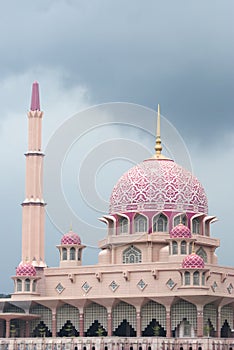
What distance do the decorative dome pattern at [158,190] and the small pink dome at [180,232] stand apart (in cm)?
427

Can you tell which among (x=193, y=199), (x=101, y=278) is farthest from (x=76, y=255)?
(x=193, y=199)

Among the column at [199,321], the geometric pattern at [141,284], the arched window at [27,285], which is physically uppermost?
the arched window at [27,285]

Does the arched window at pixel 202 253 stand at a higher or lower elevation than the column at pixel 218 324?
higher

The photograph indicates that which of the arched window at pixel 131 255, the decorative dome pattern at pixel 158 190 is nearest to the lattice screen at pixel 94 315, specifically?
the arched window at pixel 131 255

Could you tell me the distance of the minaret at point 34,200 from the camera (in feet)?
302

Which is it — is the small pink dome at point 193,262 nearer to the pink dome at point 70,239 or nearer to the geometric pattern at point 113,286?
the geometric pattern at point 113,286

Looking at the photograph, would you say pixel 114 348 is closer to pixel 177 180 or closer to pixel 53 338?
pixel 53 338

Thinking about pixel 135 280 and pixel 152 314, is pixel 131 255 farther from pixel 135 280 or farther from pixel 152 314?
pixel 152 314

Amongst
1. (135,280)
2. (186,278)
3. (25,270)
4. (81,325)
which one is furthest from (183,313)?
(25,270)

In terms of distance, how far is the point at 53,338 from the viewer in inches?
3263

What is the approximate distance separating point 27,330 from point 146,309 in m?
11.1

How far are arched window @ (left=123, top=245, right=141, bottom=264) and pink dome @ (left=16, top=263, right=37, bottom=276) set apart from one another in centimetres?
775

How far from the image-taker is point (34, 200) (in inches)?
3671

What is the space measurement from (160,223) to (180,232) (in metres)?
4.75
